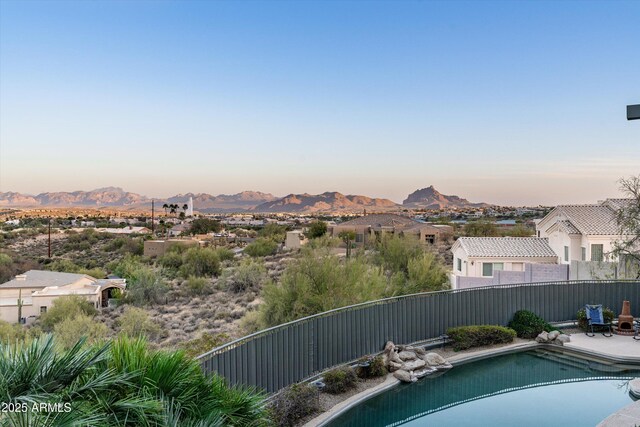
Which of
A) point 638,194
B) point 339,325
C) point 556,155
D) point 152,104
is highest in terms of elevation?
point 152,104

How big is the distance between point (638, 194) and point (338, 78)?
1596 centimetres

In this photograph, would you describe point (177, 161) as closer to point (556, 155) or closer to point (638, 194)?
point (556, 155)

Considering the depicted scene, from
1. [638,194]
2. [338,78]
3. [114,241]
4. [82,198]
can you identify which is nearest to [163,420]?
[638,194]

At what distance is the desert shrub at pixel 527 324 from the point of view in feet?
38.4

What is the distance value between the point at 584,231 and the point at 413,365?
15.8 metres

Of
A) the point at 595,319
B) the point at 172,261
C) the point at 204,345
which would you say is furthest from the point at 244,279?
the point at 595,319

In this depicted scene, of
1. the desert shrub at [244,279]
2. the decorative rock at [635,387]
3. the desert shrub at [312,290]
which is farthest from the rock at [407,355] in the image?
the desert shrub at [244,279]

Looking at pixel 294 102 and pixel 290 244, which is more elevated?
pixel 294 102

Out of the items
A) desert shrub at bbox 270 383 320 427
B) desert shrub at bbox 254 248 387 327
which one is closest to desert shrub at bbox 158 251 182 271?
desert shrub at bbox 254 248 387 327

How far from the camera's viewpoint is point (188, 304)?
75.6 feet

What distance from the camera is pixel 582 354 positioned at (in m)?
10.8

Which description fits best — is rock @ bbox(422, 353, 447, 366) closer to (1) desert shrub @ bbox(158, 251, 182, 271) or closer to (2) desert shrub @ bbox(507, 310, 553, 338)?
(2) desert shrub @ bbox(507, 310, 553, 338)

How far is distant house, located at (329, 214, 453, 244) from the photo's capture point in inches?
1640

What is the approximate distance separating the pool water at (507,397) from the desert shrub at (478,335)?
0.57m
